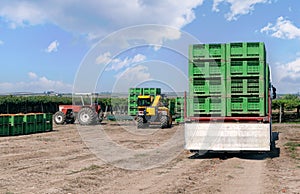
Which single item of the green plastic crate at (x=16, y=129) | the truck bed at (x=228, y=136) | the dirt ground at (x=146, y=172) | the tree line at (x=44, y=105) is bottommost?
the dirt ground at (x=146, y=172)

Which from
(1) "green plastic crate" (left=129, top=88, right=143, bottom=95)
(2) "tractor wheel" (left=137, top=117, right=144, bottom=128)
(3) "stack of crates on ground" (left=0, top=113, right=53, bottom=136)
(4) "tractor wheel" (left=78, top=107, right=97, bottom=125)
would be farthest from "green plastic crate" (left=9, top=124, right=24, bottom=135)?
(1) "green plastic crate" (left=129, top=88, right=143, bottom=95)

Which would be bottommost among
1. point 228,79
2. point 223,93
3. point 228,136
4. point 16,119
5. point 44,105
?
point 228,136

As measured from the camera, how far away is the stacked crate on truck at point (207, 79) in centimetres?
1320

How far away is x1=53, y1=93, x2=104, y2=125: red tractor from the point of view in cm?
2942

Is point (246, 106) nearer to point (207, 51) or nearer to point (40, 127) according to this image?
point (207, 51)

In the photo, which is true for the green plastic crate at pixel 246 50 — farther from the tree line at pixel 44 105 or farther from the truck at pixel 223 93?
the tree line at pixel 44 105

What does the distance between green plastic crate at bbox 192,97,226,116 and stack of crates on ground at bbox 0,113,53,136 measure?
12522mm

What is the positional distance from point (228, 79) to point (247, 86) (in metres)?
0.69

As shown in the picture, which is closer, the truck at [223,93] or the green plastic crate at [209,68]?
the truck at [223,93]

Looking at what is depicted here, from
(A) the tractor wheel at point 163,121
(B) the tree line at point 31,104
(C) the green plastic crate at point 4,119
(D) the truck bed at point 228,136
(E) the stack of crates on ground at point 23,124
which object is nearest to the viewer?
(D) the truck bed at point 228,136

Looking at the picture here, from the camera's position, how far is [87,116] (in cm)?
2941

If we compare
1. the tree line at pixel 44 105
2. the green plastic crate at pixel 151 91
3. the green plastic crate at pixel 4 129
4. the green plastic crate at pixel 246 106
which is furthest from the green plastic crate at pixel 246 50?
the tree line at pixel 44 105

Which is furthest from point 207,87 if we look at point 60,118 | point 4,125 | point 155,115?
point 60,118

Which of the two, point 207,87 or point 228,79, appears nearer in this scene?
point 228,79
